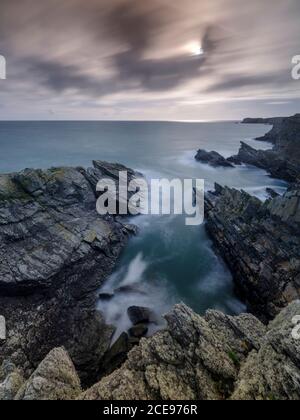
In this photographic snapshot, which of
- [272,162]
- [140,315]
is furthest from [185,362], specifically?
[272,162]

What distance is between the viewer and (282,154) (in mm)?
56500

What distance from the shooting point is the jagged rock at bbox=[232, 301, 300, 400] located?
7750 millimetres

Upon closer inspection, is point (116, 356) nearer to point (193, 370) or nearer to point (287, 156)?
point (193, 370)

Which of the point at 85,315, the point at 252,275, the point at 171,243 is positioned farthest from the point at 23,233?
the point at 252,275

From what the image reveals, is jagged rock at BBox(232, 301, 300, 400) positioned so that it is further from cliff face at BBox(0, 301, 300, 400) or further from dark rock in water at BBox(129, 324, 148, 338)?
dark rock in water at BBox(129, 324, 148, 338)

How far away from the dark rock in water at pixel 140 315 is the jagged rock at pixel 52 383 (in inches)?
389

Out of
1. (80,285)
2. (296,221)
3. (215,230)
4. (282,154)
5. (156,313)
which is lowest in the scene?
(156,313)

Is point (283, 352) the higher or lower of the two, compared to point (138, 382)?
higher

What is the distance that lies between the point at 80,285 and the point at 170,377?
14638 millimetres

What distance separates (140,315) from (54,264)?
8.15m

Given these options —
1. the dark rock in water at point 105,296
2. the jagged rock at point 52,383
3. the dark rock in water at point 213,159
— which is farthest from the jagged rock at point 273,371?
the dark rock in water at point 213,159

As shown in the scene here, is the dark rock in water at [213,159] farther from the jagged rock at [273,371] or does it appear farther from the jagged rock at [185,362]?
the jagged rock at [273,371]

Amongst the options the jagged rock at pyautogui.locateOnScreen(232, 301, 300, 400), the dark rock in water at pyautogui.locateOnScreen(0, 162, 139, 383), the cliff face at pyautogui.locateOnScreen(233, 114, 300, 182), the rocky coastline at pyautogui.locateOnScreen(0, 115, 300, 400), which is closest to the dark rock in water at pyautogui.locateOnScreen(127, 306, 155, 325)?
the rocky coastline at pyautogui.locateOnScreen(0, 115, 300, 400)

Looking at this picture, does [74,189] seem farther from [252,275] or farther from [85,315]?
[252,275]
